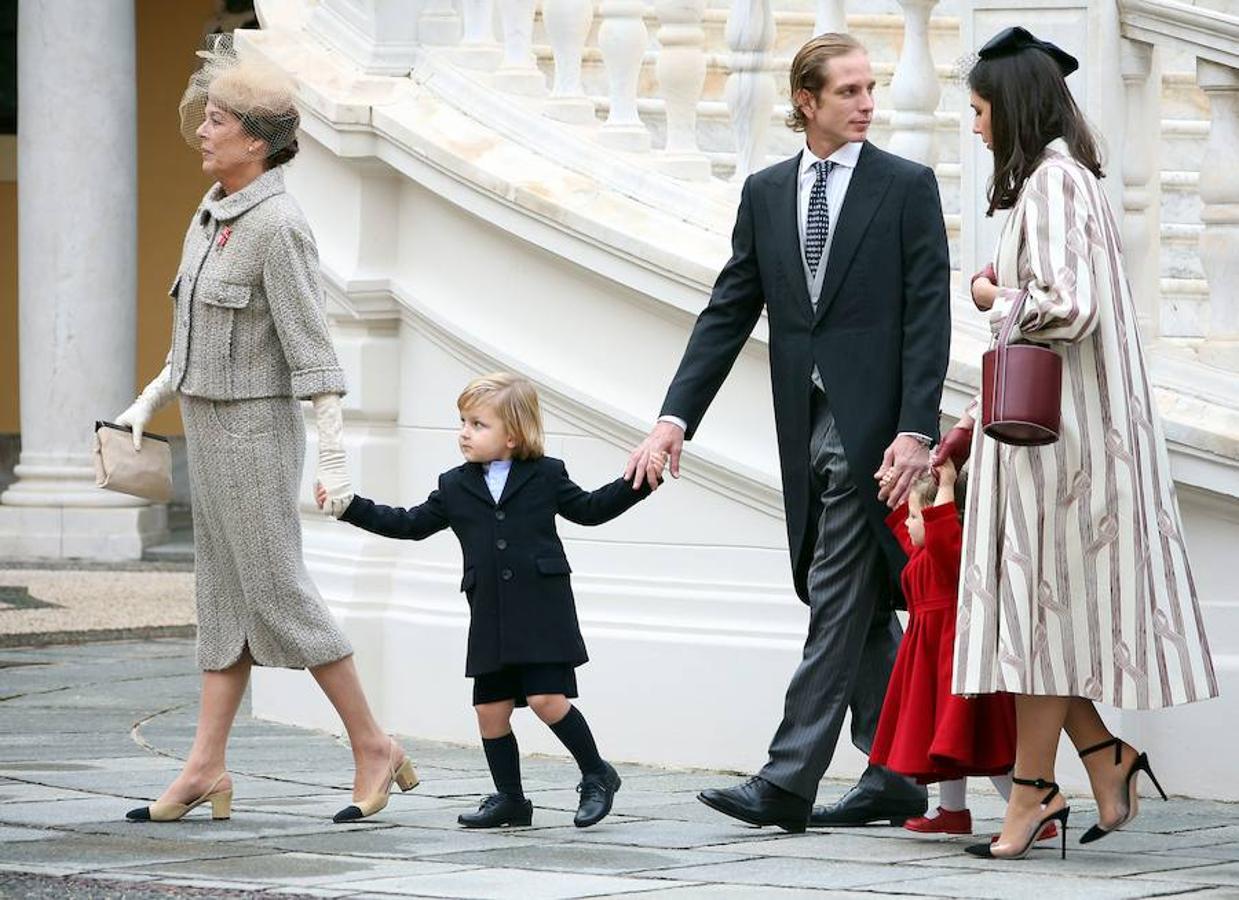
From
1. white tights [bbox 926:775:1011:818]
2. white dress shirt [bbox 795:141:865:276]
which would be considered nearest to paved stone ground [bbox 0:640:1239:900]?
white tights [bbox 926:775:1011:818]

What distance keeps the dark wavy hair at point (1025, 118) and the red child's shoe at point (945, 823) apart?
4.31 feet

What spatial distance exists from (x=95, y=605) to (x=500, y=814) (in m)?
6.15

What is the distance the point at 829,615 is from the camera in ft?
19.7

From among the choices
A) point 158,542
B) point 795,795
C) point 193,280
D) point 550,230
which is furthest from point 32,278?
point 795,795

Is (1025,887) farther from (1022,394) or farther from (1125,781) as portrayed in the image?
(1022,394)

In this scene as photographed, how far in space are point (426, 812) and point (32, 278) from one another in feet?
27.4

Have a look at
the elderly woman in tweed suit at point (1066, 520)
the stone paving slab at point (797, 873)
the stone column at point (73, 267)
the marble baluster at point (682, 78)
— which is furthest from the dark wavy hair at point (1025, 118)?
the stone column at point (73, 267)

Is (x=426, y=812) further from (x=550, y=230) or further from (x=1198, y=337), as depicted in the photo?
(x=1198, y=337)

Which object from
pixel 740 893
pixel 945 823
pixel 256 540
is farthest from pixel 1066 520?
pixel 256 540

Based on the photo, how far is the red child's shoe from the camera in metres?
5.97

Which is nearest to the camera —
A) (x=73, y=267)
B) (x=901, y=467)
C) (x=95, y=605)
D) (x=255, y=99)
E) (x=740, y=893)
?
(x=740, y=893)

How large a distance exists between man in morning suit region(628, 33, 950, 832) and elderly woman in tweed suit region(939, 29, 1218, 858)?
0.40 m

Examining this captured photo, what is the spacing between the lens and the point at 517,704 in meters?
6.16

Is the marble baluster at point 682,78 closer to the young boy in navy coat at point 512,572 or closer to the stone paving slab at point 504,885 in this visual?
the young boy in navy coat at point 512,572
